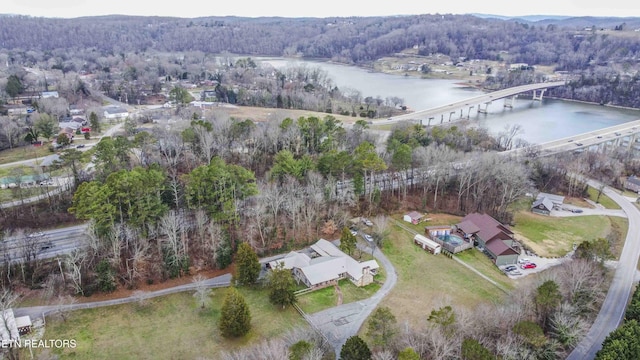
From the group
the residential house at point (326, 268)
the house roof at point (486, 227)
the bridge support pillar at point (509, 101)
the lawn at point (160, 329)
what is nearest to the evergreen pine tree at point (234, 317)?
the lawn at point (160, 329)

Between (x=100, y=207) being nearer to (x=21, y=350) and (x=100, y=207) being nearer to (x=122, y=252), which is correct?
(x=122, y=252)

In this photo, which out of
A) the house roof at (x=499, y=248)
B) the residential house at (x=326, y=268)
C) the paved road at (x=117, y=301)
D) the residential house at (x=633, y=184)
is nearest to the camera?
the paved road at (x=117, y=301)

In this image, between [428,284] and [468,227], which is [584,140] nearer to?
[468,227]

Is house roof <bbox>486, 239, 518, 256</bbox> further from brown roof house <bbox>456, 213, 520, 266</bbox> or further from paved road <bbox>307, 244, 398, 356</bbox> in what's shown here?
paved road <bbox>307, 244, 398, 356</bbox>

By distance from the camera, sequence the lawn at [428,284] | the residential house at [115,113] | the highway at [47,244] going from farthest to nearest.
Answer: the residential house at [115,113] < the highway at [47,244] < the lawn at [428,284]

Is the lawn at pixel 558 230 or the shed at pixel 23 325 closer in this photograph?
the shed at pixel 23 325

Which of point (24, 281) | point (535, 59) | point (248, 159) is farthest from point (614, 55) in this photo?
point (24, 281)

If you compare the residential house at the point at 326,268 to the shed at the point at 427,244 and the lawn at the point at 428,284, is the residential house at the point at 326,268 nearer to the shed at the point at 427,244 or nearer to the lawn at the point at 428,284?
the lawn at the point at 428,284

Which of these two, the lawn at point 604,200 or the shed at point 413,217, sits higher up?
the shed at point 413,217

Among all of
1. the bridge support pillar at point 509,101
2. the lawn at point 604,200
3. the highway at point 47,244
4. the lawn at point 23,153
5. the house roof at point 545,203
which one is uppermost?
the lawn at point 23,153
